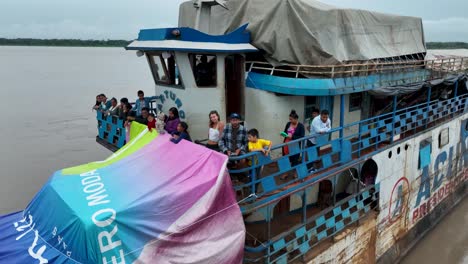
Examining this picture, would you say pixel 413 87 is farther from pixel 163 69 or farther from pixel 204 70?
pixel 163 69

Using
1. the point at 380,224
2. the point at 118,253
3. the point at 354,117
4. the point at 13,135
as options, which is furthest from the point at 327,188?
the point at 13,135

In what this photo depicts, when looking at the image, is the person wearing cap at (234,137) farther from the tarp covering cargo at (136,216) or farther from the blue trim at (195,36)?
the blue trim at (195,36)

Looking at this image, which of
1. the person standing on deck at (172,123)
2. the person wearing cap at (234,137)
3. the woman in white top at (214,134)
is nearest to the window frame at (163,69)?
the person standing on deck at (172,123)

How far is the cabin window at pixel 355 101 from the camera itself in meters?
9.31

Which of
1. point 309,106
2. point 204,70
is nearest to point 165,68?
point 204,70

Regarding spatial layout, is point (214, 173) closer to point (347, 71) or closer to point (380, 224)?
point (347, 71)

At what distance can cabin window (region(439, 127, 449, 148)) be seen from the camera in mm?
10320

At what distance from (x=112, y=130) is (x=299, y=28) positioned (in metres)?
4.59

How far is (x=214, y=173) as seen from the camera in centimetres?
482

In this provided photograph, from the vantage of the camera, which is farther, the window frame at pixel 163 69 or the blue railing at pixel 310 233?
the window frame at pixel 163 69

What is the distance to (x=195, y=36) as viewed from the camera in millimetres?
6656

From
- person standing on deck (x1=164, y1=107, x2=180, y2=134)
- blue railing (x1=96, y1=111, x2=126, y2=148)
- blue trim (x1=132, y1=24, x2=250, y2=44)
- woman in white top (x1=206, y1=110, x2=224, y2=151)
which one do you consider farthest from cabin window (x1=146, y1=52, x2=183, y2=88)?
woman in white top (x1=206, y1=110, x2=224, y2=151)

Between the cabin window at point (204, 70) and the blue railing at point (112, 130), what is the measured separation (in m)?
1.92

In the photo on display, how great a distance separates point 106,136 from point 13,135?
14.7 meters
